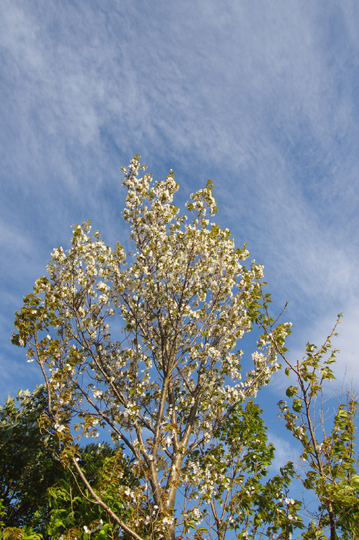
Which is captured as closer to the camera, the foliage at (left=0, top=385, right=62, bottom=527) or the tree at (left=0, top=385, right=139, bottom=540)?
the tree at (left=0, top=385, right=139, bottom=540)

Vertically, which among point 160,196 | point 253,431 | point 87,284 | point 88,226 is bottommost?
point 253,431

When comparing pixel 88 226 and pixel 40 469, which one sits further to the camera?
pixel 88 226

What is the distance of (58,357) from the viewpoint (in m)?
8.02

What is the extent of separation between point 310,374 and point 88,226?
23.6ft

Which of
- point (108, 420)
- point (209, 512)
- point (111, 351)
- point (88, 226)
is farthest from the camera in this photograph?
point (88, 226)

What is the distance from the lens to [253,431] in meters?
9.59

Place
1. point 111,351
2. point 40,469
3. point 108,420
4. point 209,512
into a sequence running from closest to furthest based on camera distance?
point 209,512 < point 108,420 < point 40,469 < point 111,351

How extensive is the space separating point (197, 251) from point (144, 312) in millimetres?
2332

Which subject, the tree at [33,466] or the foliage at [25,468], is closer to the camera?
the tree at [33,466]

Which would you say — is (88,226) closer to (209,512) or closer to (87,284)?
(87,284)

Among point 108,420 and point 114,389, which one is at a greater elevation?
point 114,389

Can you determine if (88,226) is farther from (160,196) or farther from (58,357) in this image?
(58,357)

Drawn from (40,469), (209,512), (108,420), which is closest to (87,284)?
(108,420)

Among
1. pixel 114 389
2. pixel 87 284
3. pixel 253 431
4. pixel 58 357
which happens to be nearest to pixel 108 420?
pixel 114 389
